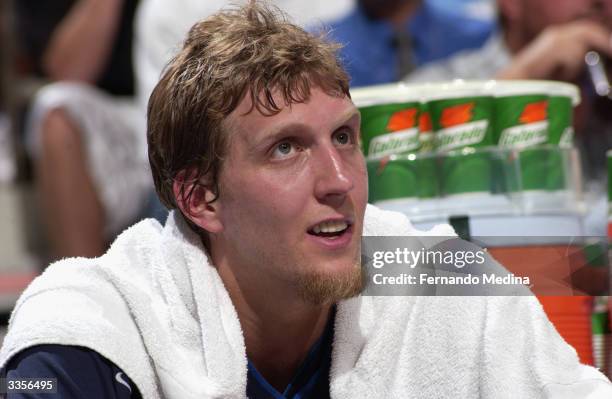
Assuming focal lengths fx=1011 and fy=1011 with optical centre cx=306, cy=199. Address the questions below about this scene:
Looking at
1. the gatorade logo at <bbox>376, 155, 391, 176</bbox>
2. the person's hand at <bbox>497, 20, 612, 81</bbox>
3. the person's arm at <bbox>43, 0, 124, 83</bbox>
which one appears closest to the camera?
the gatorade logo at <bbox>376, 155, 391, 176</bbox>

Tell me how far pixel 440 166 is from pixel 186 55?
1.48 feet

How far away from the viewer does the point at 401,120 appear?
1484mm

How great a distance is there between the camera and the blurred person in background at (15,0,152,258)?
2.46m

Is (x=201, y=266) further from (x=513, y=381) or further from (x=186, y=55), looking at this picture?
(x=513, y=381)

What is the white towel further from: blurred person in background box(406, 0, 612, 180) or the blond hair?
blurred person in background box(406, 0, 612, 180)

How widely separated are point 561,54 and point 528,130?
427 mm

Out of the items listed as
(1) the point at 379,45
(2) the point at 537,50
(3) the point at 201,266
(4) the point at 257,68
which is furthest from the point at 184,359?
(1) the point at 379,45

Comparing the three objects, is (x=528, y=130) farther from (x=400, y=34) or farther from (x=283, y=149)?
(x=400, y=34)

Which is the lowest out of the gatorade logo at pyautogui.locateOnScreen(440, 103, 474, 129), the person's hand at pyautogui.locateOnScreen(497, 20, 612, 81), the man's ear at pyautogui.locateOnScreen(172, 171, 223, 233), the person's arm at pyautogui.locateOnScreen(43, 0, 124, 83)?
the man's ear at pyautogui.locateOnScreen(172, 171, 223, 233)

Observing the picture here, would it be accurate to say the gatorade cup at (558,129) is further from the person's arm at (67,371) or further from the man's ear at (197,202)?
the person's arm at (67,371)

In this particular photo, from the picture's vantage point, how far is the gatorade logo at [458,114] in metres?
1.49

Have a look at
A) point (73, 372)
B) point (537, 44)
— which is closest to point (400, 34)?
point (537, 44)

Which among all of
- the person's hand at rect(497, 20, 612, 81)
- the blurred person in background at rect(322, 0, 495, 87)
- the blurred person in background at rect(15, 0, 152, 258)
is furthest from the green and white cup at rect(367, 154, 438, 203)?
the blurred person in background at rect(15, 0, 152, 258)

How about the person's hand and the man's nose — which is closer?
the man's nose
